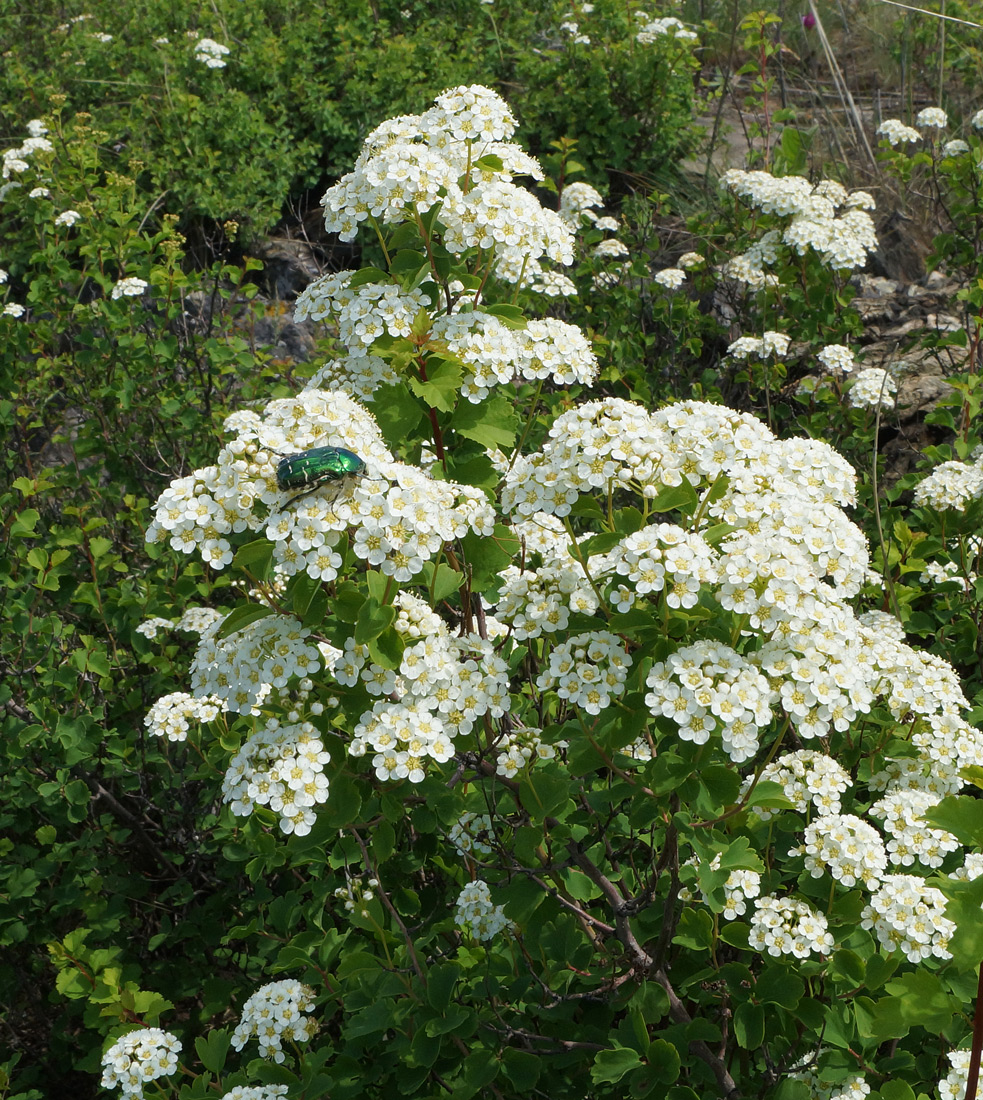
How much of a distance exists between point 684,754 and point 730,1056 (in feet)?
3.30

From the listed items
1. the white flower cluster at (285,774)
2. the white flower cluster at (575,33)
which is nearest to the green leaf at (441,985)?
the white flower cluster at (285,774)

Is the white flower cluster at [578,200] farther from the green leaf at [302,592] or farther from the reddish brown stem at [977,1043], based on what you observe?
the reddish brown stem at [977,1043]

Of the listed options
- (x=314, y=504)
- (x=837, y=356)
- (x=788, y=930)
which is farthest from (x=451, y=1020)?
(x=837, y=356)

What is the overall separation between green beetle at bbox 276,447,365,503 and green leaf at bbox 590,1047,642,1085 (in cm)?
127

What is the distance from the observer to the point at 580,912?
2.32 meters

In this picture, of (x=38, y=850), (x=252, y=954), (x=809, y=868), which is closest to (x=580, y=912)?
(x=809, y=868)

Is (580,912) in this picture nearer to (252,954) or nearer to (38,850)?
(252,954)

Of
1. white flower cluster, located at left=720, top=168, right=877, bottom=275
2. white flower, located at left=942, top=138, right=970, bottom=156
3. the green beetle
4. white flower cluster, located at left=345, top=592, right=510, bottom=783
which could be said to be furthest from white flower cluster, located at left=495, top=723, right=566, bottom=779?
white flower, located at left=942, top=138, right=970, bottom=156

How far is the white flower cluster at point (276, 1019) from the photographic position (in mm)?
2316

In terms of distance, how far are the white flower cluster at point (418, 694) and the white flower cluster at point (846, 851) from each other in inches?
28.1

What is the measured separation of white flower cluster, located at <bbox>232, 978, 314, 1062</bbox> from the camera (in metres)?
2.32

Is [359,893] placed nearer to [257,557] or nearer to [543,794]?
[543,794]

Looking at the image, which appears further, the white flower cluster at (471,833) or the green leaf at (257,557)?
the white flower cluster at (471,833)

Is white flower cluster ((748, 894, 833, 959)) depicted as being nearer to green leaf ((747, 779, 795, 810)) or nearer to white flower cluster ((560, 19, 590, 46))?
green leaf ((747, 779, 795, 810))
